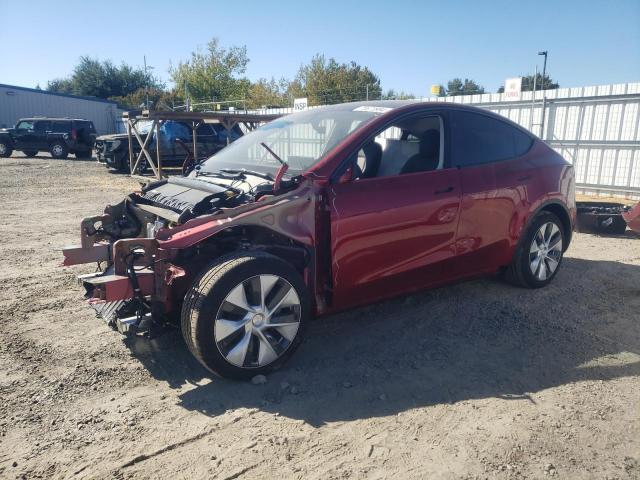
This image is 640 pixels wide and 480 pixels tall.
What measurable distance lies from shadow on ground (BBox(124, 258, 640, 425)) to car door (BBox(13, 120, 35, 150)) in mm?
24306

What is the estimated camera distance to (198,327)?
10.1 ft

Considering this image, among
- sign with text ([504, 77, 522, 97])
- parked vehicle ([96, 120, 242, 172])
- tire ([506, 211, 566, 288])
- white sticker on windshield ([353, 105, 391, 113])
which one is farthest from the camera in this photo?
parked vehicle ([96, 120, 242, 172])

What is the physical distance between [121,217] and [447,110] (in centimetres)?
293

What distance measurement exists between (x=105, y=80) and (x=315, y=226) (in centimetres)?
6266

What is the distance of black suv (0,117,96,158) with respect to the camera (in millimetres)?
24062

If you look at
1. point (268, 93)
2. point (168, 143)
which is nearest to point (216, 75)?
point (268, 93)

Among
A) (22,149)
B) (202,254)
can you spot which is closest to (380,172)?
(202,254)

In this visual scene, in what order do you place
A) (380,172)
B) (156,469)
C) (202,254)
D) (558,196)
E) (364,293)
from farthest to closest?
(558,196) → (380,172) → (364,293) → (202,254) → (156,469)

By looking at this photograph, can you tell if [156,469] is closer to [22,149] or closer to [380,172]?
[380,172]

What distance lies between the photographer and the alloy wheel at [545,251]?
16.5 ft

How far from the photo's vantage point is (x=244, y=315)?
3.26m

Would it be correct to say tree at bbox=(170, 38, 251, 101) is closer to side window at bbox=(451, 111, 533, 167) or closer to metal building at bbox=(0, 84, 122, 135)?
metal building at bbox=(0, 84, 122, 135)

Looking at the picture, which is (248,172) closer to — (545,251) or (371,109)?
(371,109)

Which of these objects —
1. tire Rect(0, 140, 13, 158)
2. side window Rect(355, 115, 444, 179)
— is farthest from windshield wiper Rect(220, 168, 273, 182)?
tire Rect(0, 140, 13, 158)
